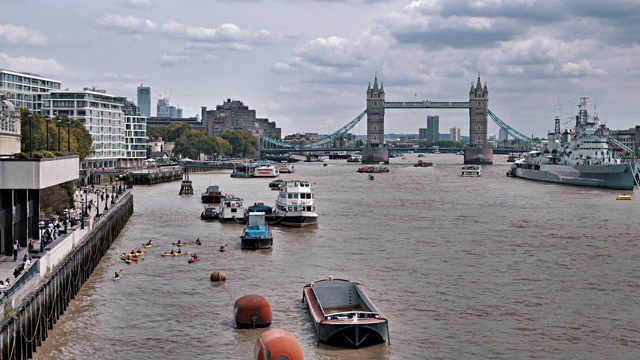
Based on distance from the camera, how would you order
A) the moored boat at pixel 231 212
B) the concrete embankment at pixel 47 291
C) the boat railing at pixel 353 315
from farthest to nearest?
the moored boat at pixel 231 212 → the boat railing at pixel 353 315 → the concrete embankment at pixel 47 291

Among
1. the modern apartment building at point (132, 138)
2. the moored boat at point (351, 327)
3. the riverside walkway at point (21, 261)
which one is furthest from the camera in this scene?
the modern apartment building at point (132, 138)

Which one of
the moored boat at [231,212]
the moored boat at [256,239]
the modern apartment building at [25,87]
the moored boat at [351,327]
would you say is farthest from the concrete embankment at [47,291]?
the modern apartment building at [25,87]

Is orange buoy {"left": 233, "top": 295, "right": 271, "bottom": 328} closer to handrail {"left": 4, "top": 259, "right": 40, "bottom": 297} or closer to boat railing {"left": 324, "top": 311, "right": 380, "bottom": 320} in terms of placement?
boat railing {"left": 324, "top": 311, "right": 380, "bottom": 320}

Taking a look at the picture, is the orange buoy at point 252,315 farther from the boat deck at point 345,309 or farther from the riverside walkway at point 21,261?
the riverside walkway at point 21,261

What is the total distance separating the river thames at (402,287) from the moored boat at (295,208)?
1.44 metres

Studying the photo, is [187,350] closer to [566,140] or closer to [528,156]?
[566,140]

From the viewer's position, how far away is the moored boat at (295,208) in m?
56.8

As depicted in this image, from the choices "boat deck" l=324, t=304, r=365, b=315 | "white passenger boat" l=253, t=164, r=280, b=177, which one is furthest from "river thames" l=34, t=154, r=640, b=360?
"white passenger boat" l=253, t=164, r=280, b=177

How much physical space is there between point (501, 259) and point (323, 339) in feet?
63.9

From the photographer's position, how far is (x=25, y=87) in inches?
4988

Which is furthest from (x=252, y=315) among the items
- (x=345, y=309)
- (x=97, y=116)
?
(x=97, y=116)

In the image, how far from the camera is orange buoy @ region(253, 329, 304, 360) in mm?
21719

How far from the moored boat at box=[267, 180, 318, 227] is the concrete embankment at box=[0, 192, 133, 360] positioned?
54.4 ft

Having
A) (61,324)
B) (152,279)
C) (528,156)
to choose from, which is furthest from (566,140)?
(61,324)
